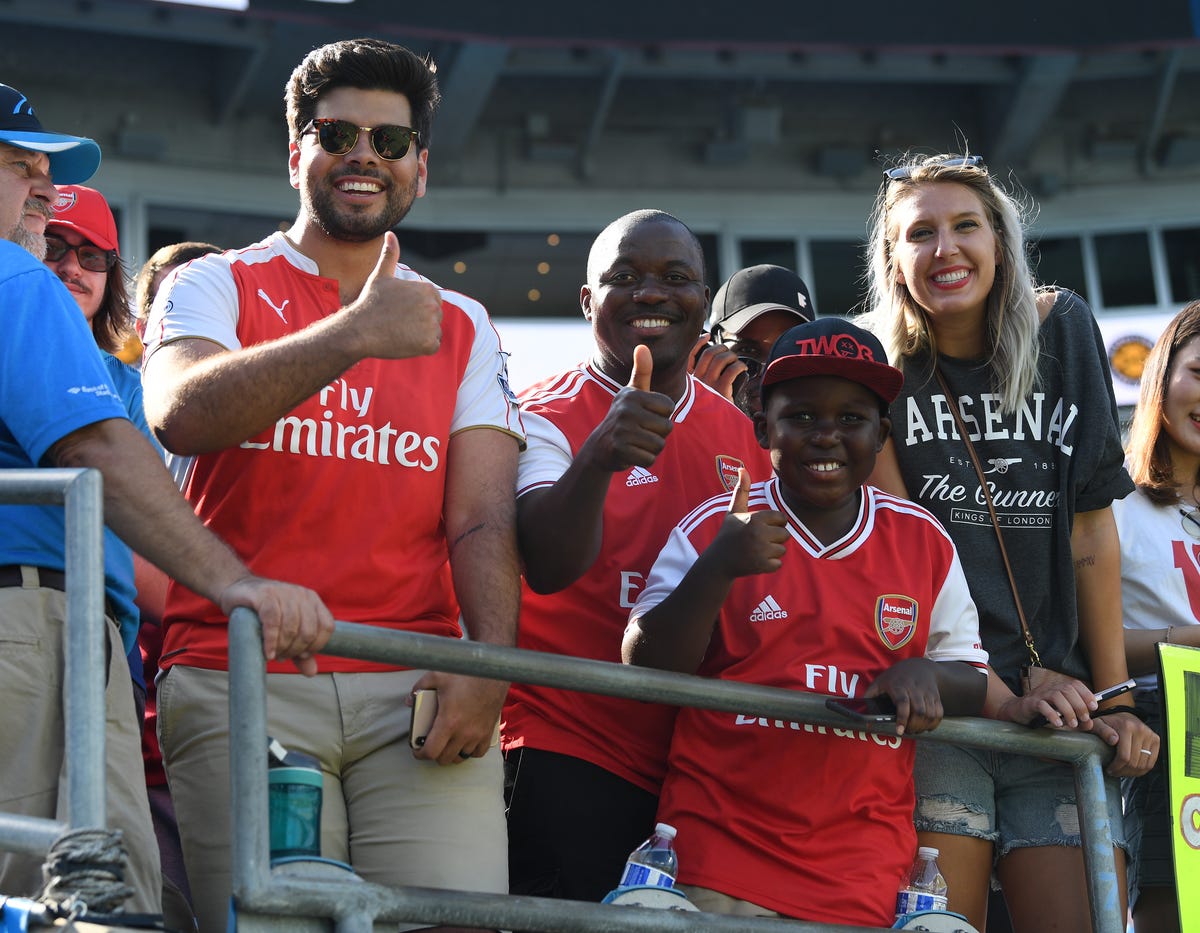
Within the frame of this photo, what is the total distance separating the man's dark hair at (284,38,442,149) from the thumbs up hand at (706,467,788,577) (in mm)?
1193

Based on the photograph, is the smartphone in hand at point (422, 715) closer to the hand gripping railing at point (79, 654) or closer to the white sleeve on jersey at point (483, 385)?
the white sleeve on jersey at point (483, 385)

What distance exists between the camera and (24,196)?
299cm

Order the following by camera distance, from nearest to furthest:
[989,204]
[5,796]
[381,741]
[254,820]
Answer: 1. [254,820]
2. [5,796]
3. [381,741]
4. [989,204]

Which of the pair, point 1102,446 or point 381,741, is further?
point 1102,446

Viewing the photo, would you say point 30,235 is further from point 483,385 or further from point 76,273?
point 76,273

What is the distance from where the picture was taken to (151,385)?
2979 millimetres

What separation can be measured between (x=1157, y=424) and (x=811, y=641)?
167cm

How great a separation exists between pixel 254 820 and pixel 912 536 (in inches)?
64.8

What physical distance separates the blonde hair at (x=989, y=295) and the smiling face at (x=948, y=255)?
1.0 inches

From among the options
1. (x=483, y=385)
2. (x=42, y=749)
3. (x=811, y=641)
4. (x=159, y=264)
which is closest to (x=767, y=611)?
(x=811, y=641)

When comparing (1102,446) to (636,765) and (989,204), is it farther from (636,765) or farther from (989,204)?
(636,765)

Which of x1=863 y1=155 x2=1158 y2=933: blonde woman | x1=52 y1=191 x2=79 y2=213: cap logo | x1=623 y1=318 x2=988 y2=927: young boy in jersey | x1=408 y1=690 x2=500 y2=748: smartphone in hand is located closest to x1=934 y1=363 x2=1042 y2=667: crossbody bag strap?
x1=863 y1=155 x2=1158 y2=933: blonde woman

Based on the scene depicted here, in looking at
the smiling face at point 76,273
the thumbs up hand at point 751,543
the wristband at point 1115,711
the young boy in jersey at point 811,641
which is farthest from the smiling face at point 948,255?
the smiling face at point 76,273

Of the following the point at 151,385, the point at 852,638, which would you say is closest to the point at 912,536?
the point at 852,638
